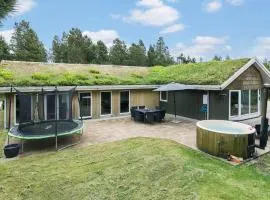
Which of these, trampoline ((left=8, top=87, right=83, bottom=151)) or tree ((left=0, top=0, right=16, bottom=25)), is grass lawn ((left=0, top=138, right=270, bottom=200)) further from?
tree ((left=0, top=0, right=16, bottom=25))

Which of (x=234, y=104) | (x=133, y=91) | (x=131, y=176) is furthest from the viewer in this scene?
(x=133, y=91)

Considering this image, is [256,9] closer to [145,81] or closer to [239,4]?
[239,4]

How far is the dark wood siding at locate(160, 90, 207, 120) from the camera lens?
48.3 ft

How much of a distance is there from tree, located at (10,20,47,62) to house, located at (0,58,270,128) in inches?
907

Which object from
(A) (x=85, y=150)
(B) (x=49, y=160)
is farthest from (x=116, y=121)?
(B) (x=49, y=160)

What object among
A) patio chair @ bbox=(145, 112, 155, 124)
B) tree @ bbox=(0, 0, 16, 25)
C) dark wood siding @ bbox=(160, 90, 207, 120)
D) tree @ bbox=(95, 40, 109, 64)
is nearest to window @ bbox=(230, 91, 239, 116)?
dark wood siding @ bbox=(160, 90, 207, 120)

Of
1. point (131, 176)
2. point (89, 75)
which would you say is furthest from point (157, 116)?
point (131, 176)

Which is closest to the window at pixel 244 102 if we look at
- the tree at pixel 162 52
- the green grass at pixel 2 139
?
the green grass at pixel 2 139

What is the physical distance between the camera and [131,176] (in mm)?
6832

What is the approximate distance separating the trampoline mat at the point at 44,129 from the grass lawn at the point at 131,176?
1157 mm

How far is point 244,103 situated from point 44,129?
12015mm

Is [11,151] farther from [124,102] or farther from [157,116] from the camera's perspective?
[124,102]

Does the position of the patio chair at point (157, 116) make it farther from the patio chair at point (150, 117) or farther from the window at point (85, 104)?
the window at point (85, 104)

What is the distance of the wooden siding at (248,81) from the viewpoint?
46.7 ft
